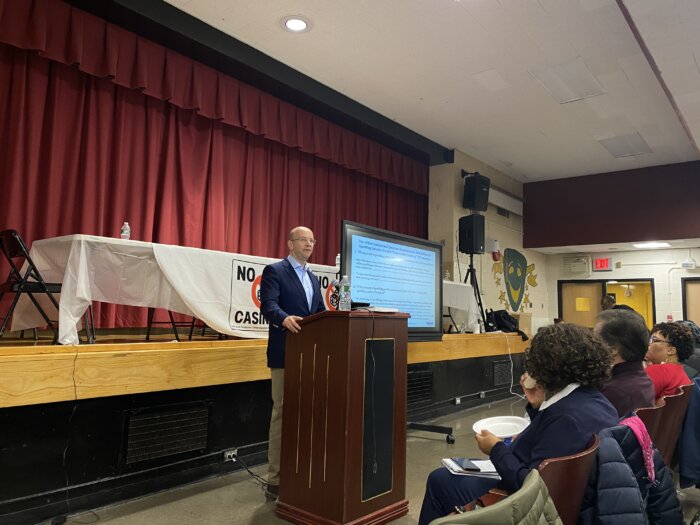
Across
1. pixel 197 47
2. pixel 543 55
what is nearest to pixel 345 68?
pixel 197 47

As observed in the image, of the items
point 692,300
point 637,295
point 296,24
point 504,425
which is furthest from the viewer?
point 637,295

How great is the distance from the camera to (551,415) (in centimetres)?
139

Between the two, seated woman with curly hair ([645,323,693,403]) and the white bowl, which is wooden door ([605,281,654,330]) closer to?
seated woman with curly hair ([645,323,693,403])

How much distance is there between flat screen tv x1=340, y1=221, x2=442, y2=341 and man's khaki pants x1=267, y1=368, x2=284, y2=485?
0.71m

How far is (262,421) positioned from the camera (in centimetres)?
322

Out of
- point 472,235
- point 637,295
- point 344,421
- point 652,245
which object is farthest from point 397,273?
point 637,295

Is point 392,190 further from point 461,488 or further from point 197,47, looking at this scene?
point 461,488

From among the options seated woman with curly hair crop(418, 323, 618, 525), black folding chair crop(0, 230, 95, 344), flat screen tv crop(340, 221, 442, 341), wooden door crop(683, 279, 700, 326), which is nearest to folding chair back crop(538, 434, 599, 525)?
seated woman with curly hair crop(418, 323, 618, 525)

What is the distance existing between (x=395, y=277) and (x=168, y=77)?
2.56 meters

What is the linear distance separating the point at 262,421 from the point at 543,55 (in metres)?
3.88

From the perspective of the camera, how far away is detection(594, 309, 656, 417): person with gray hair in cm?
195

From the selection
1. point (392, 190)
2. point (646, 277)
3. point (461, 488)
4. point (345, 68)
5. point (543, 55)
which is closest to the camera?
point (461, 488)

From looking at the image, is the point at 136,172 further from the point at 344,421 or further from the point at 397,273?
the point at 344,421

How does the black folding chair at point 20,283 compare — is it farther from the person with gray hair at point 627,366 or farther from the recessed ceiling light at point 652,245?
the recessed ceiling light at point 652,245
